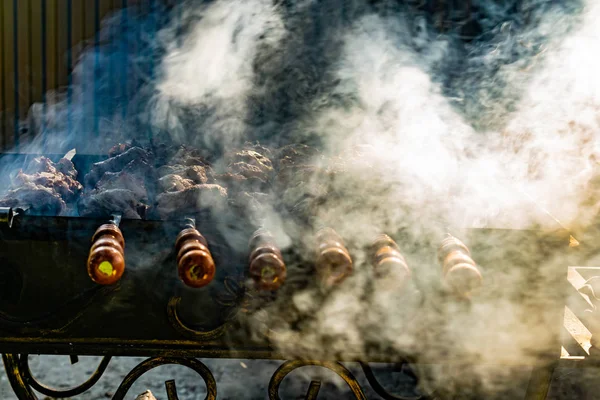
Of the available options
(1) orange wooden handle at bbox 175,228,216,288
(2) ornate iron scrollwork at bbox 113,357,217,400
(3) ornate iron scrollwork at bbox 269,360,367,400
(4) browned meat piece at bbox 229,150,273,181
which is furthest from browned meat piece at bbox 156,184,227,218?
(3) ornate iron scrollwork at bbox 269,360,367,400

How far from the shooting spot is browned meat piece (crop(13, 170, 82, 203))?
2526 mm

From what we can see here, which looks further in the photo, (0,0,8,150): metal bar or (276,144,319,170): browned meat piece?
(0,0,8,150): metal bar

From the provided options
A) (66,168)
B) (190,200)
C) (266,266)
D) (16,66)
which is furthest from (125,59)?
(266,266)

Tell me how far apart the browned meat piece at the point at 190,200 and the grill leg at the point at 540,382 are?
161 cm

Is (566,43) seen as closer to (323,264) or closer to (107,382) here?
(323,264)

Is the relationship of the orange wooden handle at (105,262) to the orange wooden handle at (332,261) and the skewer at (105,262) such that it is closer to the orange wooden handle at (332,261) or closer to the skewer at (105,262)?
the skewer at (105,262)

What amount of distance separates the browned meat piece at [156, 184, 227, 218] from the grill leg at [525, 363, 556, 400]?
161 centimetres

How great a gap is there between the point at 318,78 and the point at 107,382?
109 inches

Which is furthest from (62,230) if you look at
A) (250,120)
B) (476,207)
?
(250,120)

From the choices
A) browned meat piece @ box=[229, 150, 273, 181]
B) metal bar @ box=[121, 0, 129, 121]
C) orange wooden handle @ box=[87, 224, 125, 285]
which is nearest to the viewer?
orange wooden handle @ box=[87, 224, 125, 285]

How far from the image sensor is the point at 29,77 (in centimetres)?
443

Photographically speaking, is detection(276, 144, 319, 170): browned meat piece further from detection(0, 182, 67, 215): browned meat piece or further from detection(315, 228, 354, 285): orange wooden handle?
detection(0, 182, 67, 215): browned meat piece

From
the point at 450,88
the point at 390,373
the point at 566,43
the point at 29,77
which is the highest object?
the point at 566,43

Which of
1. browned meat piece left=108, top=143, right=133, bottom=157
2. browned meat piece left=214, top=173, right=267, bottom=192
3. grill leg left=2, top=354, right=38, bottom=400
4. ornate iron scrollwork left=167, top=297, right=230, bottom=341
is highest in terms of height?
browned meat piece left=214, top=173, right=267, bottom=192
